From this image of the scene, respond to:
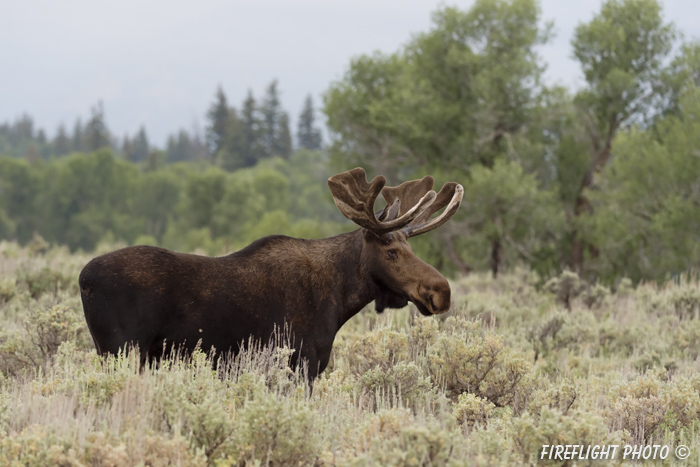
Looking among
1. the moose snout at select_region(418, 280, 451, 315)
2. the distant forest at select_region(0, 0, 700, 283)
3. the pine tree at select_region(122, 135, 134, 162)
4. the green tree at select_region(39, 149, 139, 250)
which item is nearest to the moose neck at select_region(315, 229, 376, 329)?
the moose snout at select_region(418, 280, 451, 315)

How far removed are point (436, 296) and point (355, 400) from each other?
3.10ft

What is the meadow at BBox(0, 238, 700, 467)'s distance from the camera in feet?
11.9

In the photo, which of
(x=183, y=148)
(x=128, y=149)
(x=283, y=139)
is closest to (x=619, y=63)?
(x=283, y=139)

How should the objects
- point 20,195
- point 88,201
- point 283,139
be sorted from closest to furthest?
1. point 88,201
2. point 20,195
3. point 283,139

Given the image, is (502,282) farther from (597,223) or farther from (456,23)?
(456,23)

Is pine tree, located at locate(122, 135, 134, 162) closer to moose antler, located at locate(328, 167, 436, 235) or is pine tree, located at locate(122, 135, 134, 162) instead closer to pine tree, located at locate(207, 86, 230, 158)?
pine tree, located at locate(207, 86, 230, 158)

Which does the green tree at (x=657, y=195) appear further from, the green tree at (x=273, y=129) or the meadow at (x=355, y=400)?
the green tree at (x=273, y=129)

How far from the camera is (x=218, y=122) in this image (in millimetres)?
103188

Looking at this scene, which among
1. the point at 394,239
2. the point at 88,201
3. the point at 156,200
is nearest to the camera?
the point at 394,239

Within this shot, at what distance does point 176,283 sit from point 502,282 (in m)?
13.8

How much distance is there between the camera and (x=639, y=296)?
45.8 ft

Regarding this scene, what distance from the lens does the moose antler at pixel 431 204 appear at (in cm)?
575

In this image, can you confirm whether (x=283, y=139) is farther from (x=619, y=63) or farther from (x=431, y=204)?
(x=431, y=204)

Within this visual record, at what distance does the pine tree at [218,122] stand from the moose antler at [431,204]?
9741 centimetres
